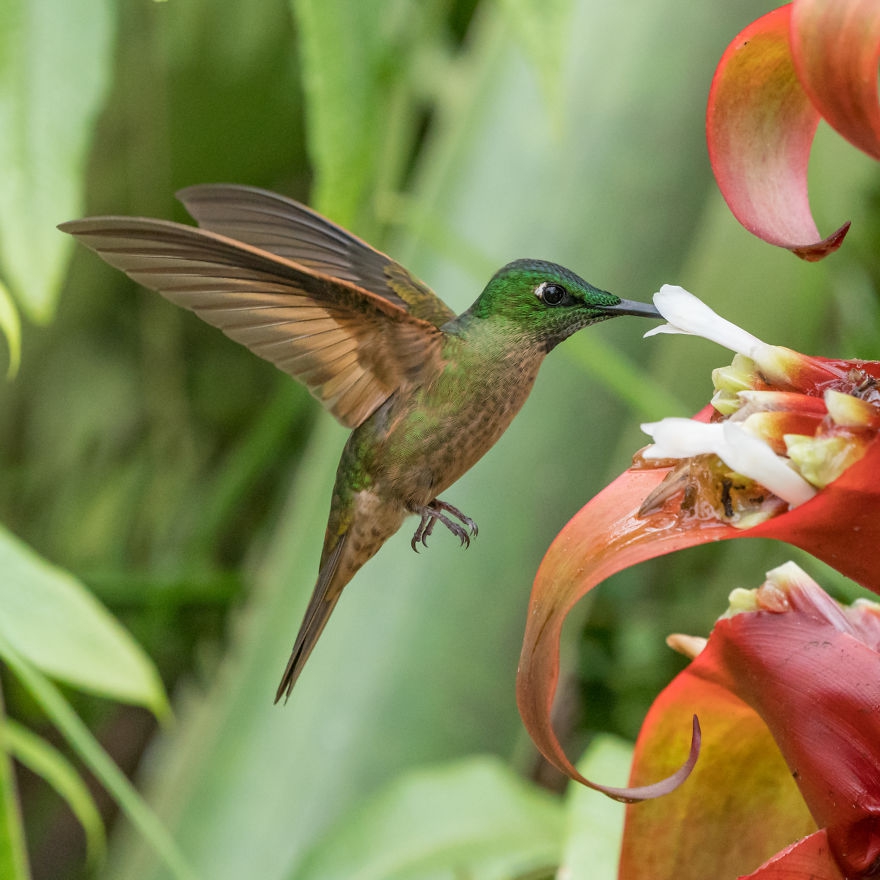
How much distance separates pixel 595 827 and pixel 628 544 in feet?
0.91

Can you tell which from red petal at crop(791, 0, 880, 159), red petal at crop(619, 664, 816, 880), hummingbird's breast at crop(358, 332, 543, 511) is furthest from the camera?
hummingbird's breast at crop(358, 332, 543, 511)

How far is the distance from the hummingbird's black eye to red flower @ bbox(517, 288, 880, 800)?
11cm

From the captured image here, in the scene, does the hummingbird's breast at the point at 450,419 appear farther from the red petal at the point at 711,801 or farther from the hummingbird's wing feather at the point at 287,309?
the red petal at the point at 711,801

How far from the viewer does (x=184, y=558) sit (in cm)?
119

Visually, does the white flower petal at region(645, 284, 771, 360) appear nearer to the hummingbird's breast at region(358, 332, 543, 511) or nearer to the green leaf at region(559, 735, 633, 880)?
the hummingbird's breast at region(358, 332, 543, 511)

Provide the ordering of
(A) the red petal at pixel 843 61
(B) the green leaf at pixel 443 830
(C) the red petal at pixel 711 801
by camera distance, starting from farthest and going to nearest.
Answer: (B) the green leaf at pixel 443 830, (C) the red petal at pixel 711 801, (A) the red petal at pixel 843 61

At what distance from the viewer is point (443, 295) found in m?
0.68

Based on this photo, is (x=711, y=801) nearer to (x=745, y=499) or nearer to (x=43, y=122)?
(x=745, y=499)

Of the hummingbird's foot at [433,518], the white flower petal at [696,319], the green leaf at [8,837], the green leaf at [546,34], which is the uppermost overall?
the green leaf at [546,34]

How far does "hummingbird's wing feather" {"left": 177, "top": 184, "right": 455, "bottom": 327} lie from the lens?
17.9 inches

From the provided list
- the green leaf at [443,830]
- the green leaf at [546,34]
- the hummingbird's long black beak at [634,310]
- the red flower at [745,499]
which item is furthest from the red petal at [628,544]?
the green leaf at [443,830]

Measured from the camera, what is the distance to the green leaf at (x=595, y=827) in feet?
1.64

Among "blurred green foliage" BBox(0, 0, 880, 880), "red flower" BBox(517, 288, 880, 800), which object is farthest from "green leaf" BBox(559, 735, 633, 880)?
"red flower" BBox(517, 288, 880, 800)

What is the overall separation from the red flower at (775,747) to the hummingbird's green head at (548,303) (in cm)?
11
